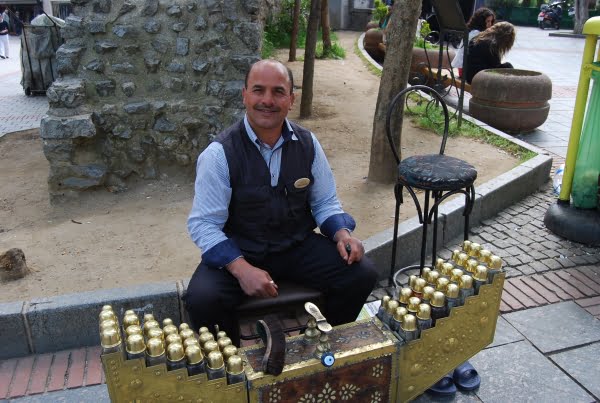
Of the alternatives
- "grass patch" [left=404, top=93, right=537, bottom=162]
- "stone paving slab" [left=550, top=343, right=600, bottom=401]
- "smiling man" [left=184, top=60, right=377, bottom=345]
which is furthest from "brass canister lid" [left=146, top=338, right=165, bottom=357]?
"grass patch" [left=404, top=93, right=537, bottom=162]

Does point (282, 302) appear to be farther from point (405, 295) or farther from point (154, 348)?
point (154, 348)

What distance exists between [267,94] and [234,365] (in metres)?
1.22

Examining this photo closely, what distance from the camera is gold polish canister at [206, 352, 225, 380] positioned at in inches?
69.2

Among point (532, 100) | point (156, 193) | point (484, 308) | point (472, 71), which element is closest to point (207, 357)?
point (484, 308)

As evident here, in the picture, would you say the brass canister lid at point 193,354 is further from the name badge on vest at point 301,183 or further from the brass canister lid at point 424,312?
the name badge on vest at point 301,183

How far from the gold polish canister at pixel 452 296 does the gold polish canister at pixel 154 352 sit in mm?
1144

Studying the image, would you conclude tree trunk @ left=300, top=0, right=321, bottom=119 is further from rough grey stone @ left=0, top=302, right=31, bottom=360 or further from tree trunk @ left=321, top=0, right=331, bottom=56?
tree trunk @ left=321, top=0, right=331, bottom=56

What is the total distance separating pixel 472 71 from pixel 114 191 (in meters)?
5.94

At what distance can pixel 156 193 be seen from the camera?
4.86 metres

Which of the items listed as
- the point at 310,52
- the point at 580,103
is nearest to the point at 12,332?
the point at 580,103

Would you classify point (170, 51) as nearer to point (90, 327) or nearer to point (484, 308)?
point (90, 327)

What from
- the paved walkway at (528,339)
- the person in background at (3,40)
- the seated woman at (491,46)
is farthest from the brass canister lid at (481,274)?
the person in background at (3,40)

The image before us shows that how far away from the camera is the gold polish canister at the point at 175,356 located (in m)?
1.71

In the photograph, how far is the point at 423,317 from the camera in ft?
6.82
